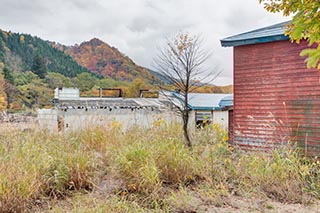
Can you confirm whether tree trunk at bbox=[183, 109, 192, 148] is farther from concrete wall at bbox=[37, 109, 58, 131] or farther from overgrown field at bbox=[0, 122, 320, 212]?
concrete wall at bbox=[37, 109, 58, 131]

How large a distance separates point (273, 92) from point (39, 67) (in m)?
27.5

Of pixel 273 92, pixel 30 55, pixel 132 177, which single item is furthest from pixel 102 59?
pixel 132 177

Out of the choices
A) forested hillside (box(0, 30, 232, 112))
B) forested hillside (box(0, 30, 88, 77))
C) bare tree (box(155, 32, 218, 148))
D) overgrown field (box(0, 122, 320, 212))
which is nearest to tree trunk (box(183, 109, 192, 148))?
bare tree (box(155, 32, 218, 148))

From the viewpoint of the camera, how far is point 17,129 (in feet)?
14.3

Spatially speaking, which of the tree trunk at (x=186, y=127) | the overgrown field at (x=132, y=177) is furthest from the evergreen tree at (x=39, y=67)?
the overgrown field at (x=132, y=177)

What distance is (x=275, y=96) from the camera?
6422mm

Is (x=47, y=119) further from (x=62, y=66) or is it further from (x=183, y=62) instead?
(x=62, y=66)

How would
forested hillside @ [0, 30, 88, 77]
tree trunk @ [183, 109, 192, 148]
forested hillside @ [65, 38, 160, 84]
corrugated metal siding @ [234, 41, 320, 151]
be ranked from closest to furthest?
tree trunk @ [183, 109, 192, 148], corrugated metal siding @ [234, 41, 320, 151], forested hillside @ [65, 38, 160, 84], forested hillside @ [0, 30, 88, 77]

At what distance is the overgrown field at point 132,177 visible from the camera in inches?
121

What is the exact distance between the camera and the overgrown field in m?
3.09

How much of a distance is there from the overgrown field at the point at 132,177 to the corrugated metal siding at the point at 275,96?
1504 mm

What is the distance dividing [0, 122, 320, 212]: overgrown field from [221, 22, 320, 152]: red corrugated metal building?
1553mm

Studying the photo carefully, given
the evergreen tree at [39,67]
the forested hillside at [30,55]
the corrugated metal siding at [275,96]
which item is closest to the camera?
the corrugated metal siding at [275,96]

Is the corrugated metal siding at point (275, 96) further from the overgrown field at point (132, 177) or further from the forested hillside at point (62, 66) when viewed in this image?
the forested hillside at point (62, 66)
